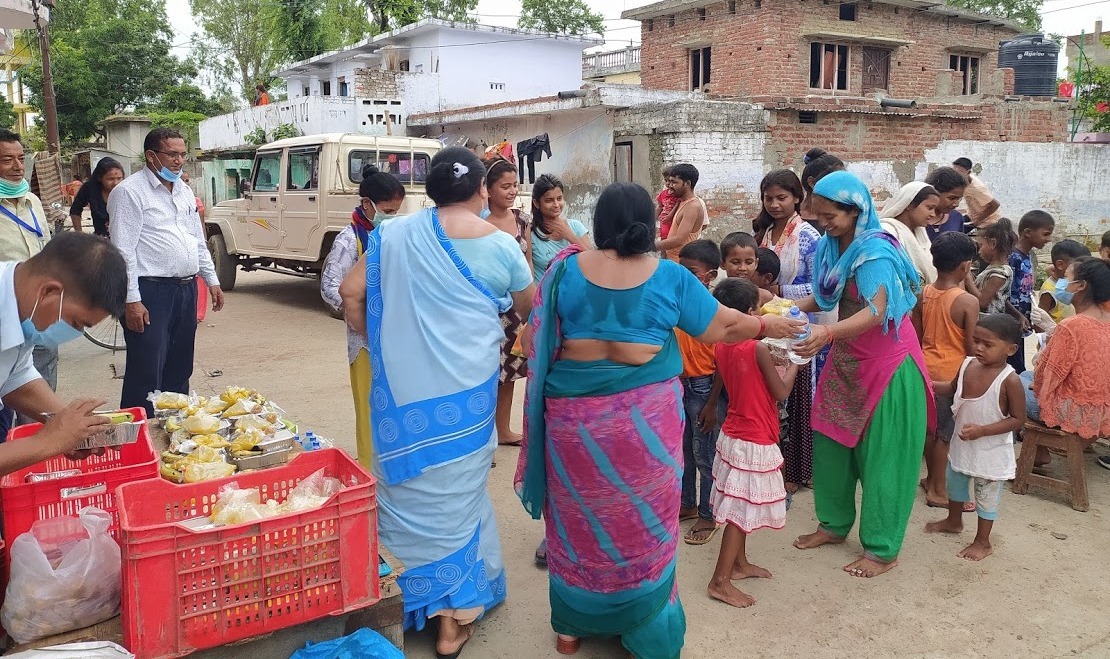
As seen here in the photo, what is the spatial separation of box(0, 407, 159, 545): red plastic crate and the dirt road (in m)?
1.12

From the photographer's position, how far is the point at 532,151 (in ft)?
46.1

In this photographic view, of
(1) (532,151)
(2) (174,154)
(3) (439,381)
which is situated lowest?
(3) (439,381)

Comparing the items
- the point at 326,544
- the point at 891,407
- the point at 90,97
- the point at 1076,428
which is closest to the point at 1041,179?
the point at 1076,428

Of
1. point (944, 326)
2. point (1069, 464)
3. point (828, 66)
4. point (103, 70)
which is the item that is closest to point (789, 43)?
point (828, 66)

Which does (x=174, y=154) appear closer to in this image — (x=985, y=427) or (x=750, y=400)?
(x=750, y=400)

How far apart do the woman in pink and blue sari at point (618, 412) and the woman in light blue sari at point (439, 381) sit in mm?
225

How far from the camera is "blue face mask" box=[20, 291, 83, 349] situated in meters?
2.02

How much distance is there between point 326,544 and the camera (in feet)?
7.22

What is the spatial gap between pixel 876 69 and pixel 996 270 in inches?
742

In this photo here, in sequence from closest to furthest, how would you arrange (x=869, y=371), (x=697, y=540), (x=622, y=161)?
(x=869, y=371)
(x=697, y=540)
(x=622, y=161)

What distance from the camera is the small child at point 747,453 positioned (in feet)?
10.3

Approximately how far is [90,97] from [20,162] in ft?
101

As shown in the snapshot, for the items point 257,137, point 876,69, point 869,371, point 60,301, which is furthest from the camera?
point 876,69

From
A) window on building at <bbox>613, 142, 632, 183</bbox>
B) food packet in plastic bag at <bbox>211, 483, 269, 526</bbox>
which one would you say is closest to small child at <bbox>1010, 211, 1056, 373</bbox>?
food packet in plastic bag at <bbox>211, 483, 269, 526</bbox>
